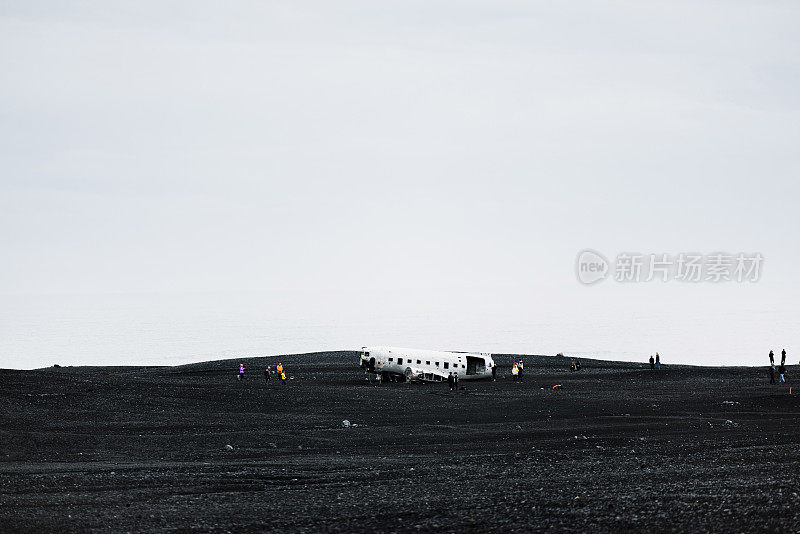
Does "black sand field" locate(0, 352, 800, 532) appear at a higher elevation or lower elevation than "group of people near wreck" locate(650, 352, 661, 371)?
lower

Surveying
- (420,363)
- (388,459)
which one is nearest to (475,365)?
(420,363)

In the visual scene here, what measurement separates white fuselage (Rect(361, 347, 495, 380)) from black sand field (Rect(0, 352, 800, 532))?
363 inches

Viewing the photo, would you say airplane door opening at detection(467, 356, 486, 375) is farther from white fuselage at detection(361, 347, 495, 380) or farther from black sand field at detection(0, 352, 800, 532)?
black sand field at detection(0, 352, 800, 532)

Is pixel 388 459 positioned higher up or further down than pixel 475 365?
further down

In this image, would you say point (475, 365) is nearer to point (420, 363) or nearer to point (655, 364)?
point (420, 363)

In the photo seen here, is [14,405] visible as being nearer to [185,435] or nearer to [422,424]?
[185,435]

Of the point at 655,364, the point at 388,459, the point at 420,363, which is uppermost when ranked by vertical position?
the point at 420,363

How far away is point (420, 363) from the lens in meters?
68.3

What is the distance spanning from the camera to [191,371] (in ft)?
293

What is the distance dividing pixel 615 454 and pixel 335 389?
30.9 m

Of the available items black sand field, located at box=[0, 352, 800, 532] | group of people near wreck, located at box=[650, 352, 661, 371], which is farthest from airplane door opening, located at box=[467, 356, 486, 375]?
group of people near wreck, located at box=[650, 352, 661, 371]

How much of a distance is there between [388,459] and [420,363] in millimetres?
38919

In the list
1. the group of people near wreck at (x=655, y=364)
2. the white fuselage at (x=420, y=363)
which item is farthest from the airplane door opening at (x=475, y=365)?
the group of people near wreck at (x=655, y=364)

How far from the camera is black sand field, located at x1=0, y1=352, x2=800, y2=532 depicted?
19828 mm
